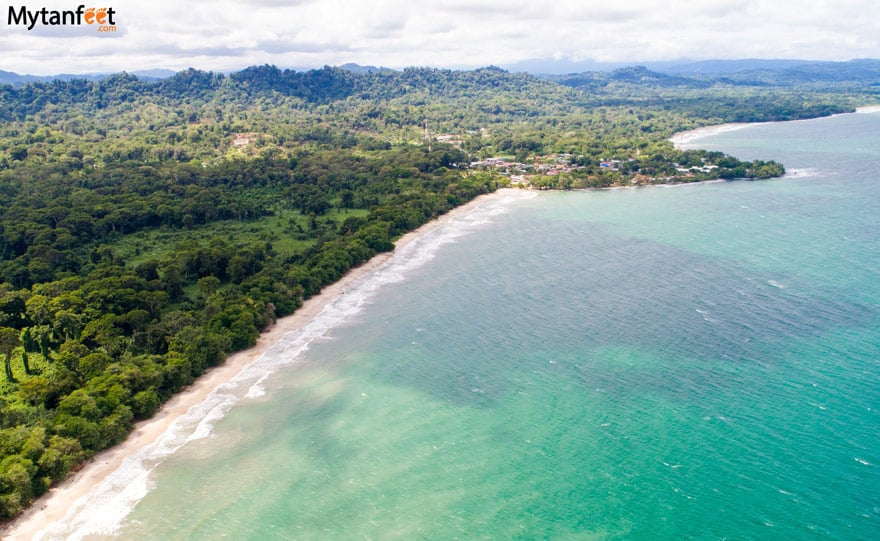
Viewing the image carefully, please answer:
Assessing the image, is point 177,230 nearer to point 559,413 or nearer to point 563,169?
point 559,413

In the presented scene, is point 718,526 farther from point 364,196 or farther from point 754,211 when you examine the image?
point 364,196

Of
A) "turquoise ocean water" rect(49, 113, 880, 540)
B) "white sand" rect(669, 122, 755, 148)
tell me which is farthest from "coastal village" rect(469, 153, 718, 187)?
"turquoise ocean water" rect(49, 113, 880, 540)

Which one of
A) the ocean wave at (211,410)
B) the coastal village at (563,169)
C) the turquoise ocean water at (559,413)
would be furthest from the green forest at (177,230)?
the turquoise ocean water at (559,413)

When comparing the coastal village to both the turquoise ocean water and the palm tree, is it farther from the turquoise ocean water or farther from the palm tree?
the palm tree

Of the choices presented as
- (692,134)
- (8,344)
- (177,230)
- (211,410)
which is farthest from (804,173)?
(8,344)

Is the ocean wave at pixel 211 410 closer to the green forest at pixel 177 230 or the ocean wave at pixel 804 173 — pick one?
the green forest at pixel 177 230
